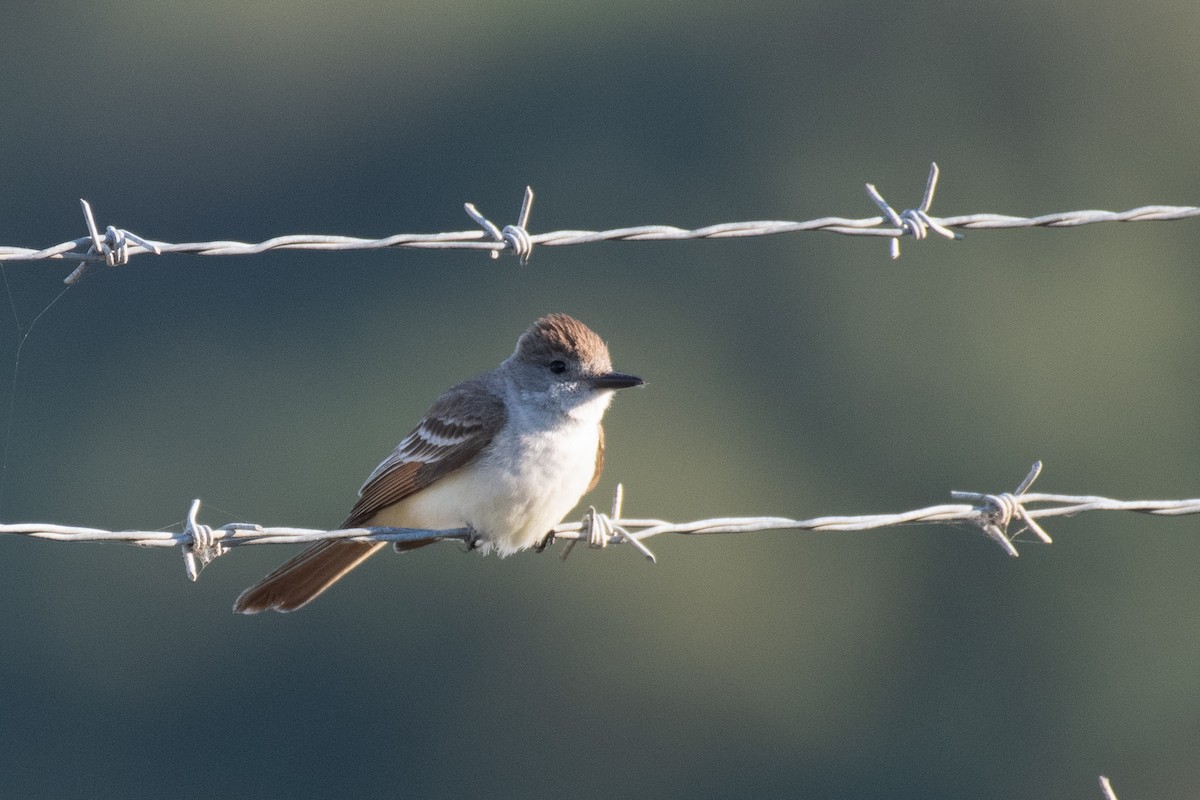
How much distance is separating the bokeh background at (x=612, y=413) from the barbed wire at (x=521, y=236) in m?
26.9

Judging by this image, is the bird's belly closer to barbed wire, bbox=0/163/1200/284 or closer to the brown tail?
the brown tail

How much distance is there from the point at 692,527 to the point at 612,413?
34973 millimetres

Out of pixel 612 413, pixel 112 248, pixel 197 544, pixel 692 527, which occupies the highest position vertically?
pixel 612 413

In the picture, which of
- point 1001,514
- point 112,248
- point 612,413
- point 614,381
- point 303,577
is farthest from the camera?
point 612,413

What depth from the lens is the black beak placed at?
6.54m

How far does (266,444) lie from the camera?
3972cm

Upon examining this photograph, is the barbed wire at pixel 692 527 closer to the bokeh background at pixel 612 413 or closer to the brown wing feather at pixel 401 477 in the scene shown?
the brown wing feather at pixel 401 477

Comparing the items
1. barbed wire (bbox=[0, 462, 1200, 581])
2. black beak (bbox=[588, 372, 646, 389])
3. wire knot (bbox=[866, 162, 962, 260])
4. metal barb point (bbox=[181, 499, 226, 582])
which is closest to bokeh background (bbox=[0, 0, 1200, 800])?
black beak (bbox=[588, 372, 646, 389])

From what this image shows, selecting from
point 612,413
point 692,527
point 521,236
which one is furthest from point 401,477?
point 612,413

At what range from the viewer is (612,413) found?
4012 centimetres

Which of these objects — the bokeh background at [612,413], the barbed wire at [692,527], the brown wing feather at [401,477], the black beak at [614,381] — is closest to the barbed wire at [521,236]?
the barbed wire at [692,527]

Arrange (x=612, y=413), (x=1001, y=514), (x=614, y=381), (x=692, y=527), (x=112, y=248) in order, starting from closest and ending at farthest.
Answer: (x=112, y=248) → (x=692, y=527) → (x=1001, y=514) → (x=614, y=381) → (x=612, y=413)

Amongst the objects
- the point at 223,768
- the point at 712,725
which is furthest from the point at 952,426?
the point at 223,768

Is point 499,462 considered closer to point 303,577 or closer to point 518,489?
point 518,489
